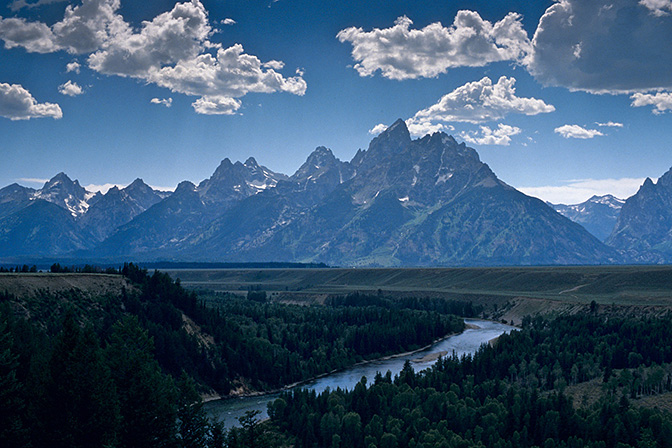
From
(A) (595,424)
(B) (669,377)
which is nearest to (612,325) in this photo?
(B) (669,377)

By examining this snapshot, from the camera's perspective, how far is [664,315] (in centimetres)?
18275

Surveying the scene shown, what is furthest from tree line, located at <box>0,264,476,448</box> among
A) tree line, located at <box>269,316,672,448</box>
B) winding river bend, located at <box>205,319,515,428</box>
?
tree line, located at <box>269,316,672,448</box>

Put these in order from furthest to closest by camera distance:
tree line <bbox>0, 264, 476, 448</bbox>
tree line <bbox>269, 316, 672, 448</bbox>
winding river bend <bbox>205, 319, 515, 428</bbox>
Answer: winding river bend <bbox>205, 319, 515, 428</bbox> → tree line <bbox>269, 316, 672, 448</bbox> → tree line <bbox>0, 264, 476, 448</bbox>

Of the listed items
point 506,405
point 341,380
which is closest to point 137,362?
point 506,405

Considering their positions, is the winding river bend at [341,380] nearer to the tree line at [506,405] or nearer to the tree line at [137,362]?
the tree line at [137,362]

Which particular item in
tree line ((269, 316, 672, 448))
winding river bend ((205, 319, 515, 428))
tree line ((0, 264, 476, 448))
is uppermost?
tree line ((0, 264, 476, 448))

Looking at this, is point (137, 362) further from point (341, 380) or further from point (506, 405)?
point (341, 380)

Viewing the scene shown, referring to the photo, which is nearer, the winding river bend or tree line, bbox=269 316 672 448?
tree line, bbox=269 316 672 448

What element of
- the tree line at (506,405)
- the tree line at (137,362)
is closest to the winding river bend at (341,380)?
the tree line at (137,362)

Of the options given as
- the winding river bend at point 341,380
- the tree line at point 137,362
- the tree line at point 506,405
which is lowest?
the winding river bend at point 341,380

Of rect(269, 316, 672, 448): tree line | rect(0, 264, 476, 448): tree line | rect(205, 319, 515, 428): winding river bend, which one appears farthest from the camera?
rect(205, 319, 515, 428): winding river bend

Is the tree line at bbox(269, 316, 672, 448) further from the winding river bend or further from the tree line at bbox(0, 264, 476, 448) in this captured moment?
the tree line at bbox(0, 264, 476, 448)

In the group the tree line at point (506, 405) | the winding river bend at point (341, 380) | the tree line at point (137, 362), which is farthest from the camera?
the winding river bend at point (341, 380)

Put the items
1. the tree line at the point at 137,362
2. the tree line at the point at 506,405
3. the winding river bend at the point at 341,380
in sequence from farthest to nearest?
the winding river bend at the point at 341,380 → the tree line at the point at 506,405 → the tree line at the point at 137,362
